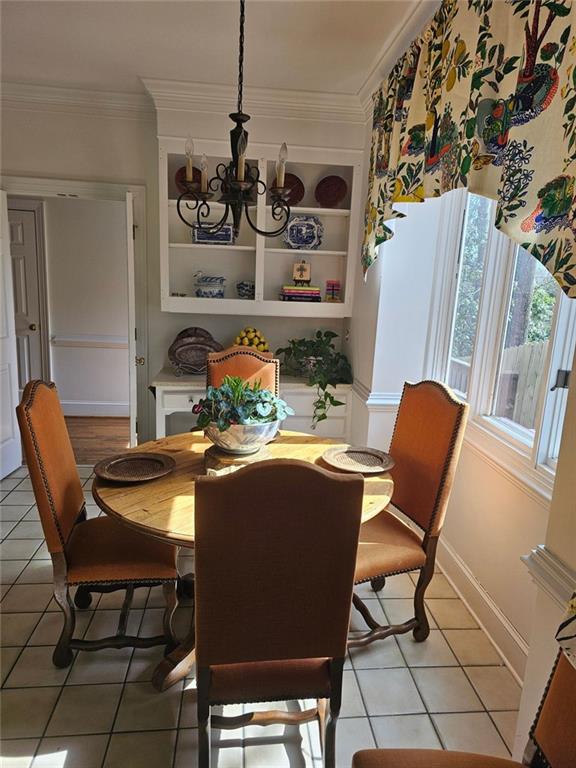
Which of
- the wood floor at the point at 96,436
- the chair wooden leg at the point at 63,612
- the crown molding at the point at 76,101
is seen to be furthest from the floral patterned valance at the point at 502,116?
the wood floor at the point at 96,436

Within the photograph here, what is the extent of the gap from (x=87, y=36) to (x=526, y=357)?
106 inches

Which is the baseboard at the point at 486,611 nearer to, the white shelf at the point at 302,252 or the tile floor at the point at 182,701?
the tile floor at the point at 182,701

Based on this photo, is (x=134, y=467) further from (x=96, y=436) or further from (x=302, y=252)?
(x=96, y=436)

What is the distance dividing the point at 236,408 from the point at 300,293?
1.83 metres

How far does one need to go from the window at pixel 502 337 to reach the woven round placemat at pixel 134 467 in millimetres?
1420

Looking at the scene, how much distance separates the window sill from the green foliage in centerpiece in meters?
0.98

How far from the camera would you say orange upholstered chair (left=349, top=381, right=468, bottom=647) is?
1896mm

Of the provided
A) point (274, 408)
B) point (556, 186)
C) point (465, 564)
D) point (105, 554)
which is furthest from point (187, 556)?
point (556, 186)

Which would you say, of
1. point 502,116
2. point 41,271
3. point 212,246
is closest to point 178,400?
point 212,246

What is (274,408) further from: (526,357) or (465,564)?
(465,564)

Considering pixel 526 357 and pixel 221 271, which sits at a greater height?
pixel 221 271

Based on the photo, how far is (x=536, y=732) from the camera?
3.29 ft

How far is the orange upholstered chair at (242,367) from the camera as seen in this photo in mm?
2797

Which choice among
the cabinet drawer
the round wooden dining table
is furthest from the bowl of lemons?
the round wooden dining table
